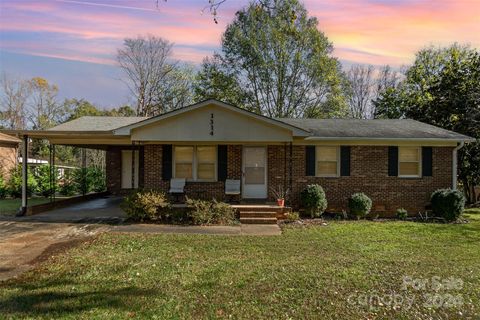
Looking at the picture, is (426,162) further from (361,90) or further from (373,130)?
(361,90)

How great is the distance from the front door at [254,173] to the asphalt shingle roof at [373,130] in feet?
7.05

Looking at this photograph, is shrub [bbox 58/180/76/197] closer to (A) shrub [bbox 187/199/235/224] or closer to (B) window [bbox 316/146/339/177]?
(A) shrub [bbox 187/199/235/224]

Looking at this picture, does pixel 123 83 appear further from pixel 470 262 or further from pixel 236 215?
pixel 470 262

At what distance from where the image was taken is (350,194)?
1311 centimetres

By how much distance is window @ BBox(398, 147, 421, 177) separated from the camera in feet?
43.5

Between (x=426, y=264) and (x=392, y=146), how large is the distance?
24.3 ft

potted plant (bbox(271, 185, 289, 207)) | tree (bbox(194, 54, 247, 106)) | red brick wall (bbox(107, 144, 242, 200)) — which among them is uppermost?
tree (bbox(194, 54, 247, 106))

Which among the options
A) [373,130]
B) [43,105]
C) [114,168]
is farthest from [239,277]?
[43,105]

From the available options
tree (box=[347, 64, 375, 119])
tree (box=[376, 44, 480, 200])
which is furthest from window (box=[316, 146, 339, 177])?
tree (box=[347, 64, 375, 119])

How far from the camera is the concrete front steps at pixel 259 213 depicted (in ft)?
36.6

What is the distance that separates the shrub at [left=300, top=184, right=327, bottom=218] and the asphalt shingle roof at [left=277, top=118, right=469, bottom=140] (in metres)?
2.01

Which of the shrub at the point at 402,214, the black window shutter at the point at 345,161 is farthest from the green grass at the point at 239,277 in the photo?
the black window shutter at the point at 345,161

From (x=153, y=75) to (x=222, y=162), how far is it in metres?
23.8

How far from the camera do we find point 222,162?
42.7 ft
